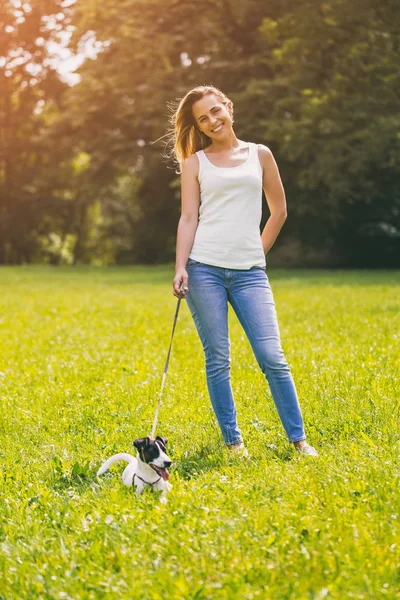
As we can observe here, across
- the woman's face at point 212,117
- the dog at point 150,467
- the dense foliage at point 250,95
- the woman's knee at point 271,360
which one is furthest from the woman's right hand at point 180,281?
the dense foliage at point 250,95

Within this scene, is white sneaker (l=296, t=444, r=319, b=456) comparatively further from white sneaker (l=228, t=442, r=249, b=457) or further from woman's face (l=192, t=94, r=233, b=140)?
woman's face (l=192, t=94, r=233, b=140)

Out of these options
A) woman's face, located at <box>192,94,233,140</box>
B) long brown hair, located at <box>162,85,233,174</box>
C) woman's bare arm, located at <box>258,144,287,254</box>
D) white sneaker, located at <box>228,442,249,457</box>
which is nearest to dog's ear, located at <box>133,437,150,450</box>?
white sneaker, located at <box>228,442,249,457</box>

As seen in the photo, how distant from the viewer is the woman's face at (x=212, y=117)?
514 cm

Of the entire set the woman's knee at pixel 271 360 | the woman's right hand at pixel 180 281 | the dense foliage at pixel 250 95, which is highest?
the dense foliage at pixel 250 95

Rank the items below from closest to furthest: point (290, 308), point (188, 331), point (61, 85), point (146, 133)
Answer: point (188, 331)
point (290, 308)
point (146, 133)
point (61, 85)

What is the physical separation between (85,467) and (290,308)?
31.8 feet

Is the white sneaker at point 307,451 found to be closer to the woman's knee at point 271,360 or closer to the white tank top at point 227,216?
the woman's knee at point 271,360

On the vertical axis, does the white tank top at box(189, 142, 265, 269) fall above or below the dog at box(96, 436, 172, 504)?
above

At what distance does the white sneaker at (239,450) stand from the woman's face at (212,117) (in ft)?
6.40

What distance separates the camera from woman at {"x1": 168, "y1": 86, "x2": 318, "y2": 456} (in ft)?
16.6

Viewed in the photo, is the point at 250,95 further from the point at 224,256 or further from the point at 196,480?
the point at 196,480

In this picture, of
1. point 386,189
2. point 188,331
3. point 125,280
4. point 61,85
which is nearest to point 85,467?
point 188,331

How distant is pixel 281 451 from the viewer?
5203 millimetres

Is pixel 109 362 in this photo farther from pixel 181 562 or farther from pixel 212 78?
pixel 212 78
